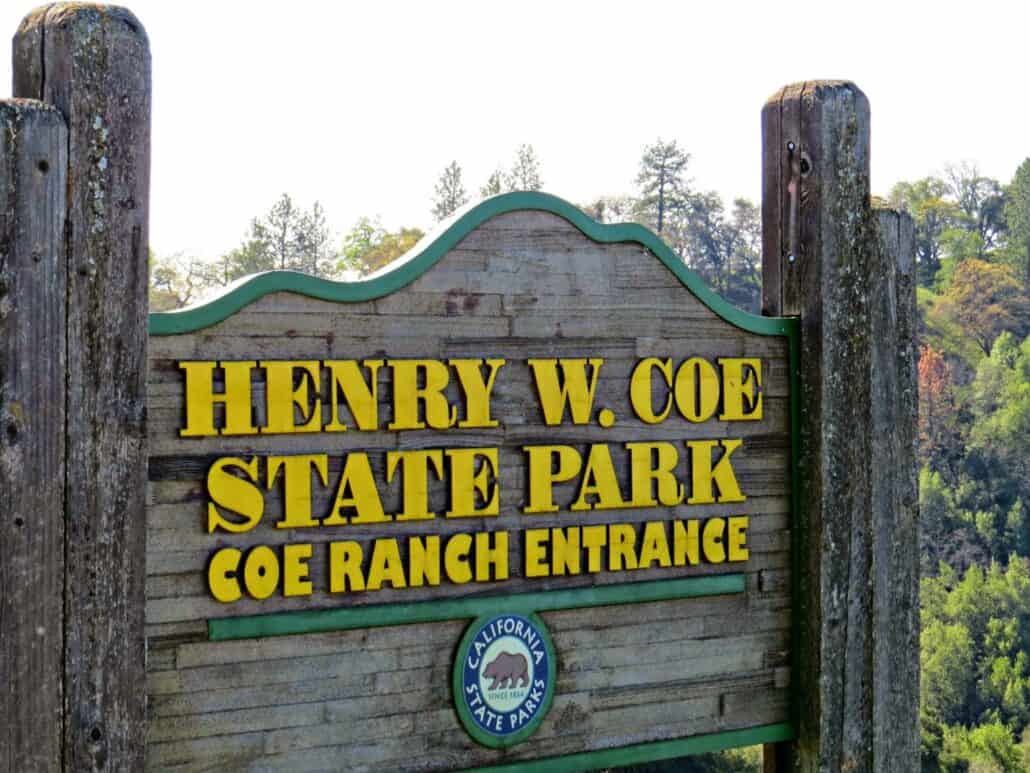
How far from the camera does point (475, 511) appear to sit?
3551 millimetres

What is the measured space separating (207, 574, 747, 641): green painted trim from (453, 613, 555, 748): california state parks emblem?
0.04m

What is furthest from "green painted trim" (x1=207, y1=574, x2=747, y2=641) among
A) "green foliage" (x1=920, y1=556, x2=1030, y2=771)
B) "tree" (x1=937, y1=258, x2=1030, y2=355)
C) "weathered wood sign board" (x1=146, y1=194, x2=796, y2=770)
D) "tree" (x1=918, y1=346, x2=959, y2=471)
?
"tree" (x1=937, y1=258, x2=1030, y2=355)

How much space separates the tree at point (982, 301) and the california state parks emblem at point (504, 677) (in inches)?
2781

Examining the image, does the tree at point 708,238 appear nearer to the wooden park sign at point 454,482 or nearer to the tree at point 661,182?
the tree at point 661,182

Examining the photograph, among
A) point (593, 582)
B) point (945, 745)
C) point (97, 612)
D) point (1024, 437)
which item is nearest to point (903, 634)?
point (593, 582)

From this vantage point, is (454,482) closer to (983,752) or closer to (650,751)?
(650,751)

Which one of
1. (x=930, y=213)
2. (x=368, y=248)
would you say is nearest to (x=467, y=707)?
(x=368, y=248)

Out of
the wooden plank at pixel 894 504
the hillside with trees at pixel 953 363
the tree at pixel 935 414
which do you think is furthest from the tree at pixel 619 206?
the wooden plank at pixel 894 504

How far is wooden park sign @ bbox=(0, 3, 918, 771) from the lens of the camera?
9.50 feet

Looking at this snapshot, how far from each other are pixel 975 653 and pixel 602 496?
Answer: 172 feet

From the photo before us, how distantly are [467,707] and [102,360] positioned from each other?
1262mm

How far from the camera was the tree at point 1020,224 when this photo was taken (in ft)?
238

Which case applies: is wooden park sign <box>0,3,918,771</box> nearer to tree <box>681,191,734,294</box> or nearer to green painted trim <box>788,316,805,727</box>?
green painted trim <box>788,316,805,727</box>

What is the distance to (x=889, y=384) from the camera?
4.20m
